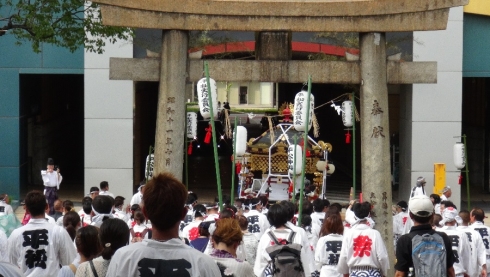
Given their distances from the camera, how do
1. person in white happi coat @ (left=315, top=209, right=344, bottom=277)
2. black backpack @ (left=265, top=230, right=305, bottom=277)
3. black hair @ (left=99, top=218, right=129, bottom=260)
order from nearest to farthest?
black hair @ (left=99, top=218, right=129, bottom=260), black backpack @ (left=265, top=230, right=305, bottom=277), person in white happi coat @ (left=315, top=209, right=344, bottom=277)

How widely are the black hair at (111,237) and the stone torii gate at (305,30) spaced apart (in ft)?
24.0

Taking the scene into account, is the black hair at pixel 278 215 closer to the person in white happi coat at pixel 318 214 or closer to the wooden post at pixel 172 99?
the person in white happi coat at pixel 318 214

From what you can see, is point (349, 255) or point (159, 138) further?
point (159, 138)

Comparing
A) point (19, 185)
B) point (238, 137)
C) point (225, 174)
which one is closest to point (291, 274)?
point (238, 137)

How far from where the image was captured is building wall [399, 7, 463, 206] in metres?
22.0

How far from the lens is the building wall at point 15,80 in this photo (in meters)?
22.2

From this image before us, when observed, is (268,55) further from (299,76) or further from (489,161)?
(489,161)

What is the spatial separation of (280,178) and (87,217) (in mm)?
10824

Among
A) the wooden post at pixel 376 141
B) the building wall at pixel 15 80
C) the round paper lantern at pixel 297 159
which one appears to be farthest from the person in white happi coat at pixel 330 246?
the building wall at pixel 15 80

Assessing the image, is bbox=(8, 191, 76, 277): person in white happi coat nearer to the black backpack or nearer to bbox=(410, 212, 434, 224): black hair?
the black backpack

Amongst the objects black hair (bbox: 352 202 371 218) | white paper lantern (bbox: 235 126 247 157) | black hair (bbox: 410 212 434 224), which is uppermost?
white paper lantern (bbox: 235 126 247 157)

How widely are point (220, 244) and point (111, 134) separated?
50.5 ft

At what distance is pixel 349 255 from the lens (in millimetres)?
9172

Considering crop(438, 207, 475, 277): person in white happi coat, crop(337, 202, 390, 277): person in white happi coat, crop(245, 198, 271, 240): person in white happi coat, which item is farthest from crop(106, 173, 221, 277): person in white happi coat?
crop(245, 198, 271, 240): person in white happi coat
